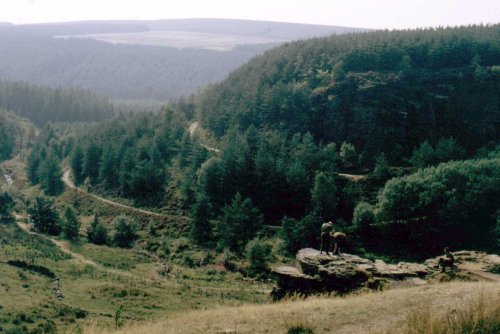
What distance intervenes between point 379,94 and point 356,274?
330 ft

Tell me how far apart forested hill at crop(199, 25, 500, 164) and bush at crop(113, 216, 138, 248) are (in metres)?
44.2

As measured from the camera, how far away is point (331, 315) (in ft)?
75.3

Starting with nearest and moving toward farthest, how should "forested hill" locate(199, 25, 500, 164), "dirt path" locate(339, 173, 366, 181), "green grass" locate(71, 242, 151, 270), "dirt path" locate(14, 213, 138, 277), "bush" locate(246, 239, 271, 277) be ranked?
1. "dirt path" locate(14, 213, 138, 277)
2. "green grass" locate(71, 242, 151, 270)
3. "bush" locate(246, 239, 271, 277)
4. "dirt path" locate(339, 173, 366, 181)
5. "forested hill" locate(199, 25, 500, 164)

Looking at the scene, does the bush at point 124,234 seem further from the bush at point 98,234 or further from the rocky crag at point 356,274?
the rocky crag at point 356,274

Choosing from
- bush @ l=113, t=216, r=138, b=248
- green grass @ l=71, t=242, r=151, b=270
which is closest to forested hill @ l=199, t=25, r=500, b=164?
bush @ l=113, t=216, r=138, b=248

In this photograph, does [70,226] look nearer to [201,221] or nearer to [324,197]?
[201,221]

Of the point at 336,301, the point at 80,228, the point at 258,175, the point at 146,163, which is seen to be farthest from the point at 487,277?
the point at 146,163

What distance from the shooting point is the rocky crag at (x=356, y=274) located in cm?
3128

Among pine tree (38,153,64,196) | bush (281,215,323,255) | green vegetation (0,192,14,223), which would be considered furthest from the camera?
pine tree (38,153,64,196)

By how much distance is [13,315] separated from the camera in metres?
38.1

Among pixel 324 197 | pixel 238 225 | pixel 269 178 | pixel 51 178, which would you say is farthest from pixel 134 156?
pixel 324 197

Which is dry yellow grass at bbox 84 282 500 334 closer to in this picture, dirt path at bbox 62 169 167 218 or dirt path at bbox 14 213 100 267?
dirt path at bbox 14 213 100 267

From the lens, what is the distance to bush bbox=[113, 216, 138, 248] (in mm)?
92062

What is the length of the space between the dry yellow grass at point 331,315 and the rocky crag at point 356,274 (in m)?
4.82
